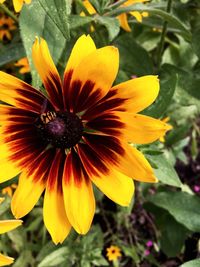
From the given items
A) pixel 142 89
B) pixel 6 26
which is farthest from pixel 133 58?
pixel 142 89

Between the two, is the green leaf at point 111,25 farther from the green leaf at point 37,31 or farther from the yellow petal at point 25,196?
the yellow petal at point 25,196

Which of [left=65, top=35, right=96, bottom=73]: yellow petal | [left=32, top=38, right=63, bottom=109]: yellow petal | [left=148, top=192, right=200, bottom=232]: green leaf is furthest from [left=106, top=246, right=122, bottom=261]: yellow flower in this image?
[left=65, top=35, right=96, bottom=73]: yellow petal

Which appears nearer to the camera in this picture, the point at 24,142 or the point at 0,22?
the point at 24,142

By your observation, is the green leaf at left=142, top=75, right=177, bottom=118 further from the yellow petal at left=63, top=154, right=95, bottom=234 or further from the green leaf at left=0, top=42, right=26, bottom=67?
the green leaf at left=0, top=42, right=26, bottom=67

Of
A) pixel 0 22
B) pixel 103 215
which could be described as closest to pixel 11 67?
pixel 0 22

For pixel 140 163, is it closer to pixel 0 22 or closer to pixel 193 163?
pixel 0 22

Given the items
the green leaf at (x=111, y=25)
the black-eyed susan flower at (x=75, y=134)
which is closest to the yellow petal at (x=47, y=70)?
the black-eyed susan flower at (x=75, y=134)

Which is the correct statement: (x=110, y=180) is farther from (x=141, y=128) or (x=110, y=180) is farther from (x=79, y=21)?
(x=79, y=21)
